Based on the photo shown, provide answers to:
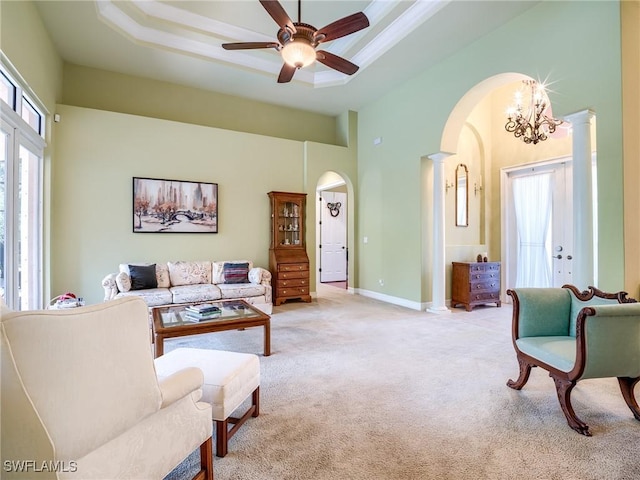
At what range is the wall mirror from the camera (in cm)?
596

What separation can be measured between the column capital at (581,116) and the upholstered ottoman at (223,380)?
3.93 m

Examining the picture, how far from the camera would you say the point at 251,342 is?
3703 mm

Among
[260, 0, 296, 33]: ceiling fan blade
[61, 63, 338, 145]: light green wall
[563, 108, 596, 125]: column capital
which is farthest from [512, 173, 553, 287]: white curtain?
[260, 0, 296, 33]: ceiling fan blade

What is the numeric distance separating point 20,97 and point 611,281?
6126 millimetres

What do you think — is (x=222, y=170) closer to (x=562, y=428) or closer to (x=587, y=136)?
(x=587, y=136)

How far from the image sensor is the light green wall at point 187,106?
Answer: 5.23 m

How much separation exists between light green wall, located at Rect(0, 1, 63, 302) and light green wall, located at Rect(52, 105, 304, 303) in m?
0.24

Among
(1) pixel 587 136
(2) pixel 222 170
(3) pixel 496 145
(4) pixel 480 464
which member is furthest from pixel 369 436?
(3) pixel 496 145

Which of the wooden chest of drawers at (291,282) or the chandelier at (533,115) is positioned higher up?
the chandelier at (533,115)

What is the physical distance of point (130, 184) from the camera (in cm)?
520

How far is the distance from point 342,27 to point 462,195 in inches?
158

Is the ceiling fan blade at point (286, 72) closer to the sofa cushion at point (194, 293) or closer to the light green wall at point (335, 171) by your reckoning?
the light green wall at point (335, 171)

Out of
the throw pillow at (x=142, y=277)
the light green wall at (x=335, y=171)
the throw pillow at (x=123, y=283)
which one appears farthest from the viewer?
the light green wall at (x=335, y=171)

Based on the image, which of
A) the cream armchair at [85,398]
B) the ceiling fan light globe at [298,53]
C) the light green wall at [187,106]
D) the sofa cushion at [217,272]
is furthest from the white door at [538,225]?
the cream armchair at [85,398]
